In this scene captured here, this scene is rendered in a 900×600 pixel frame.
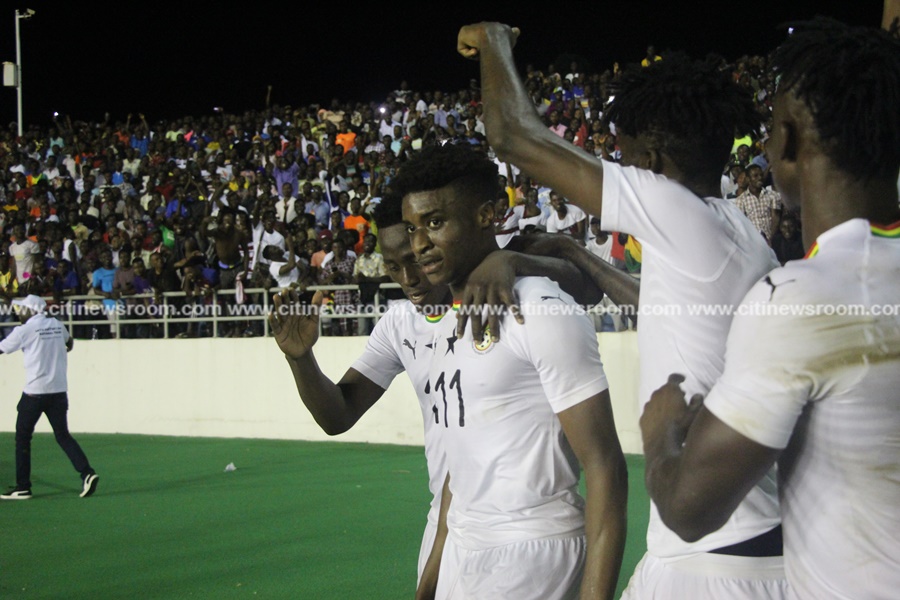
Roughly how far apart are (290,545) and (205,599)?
1449mm

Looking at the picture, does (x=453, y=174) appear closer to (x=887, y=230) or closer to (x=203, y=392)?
(x=887, y=230)

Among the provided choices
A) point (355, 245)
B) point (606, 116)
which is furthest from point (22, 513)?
point (606, 116)

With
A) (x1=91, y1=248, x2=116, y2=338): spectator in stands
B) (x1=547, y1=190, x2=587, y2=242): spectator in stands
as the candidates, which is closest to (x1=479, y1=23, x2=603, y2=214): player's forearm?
(x1=547, y1=190, x2=587, y2=242): spectator in stands

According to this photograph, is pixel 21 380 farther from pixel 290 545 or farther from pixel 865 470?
pixel 865 470

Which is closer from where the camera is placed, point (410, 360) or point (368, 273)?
point (410, 360)

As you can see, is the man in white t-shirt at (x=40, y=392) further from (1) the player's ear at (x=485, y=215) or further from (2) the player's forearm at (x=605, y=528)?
(2) the player's forearm at (x=605, y=528)

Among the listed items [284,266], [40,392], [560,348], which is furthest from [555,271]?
[284,266]

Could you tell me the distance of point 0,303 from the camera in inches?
689

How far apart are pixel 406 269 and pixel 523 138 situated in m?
1.80

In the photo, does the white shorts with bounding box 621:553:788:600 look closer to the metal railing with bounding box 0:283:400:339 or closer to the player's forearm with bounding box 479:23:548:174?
the player's forearm with bounding box 479:23:548:174

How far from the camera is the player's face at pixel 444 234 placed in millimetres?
3145

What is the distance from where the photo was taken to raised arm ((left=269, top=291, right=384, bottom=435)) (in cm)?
351

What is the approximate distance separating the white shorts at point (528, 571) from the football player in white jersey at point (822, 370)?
107 cm

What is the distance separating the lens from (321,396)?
3.66 metres
